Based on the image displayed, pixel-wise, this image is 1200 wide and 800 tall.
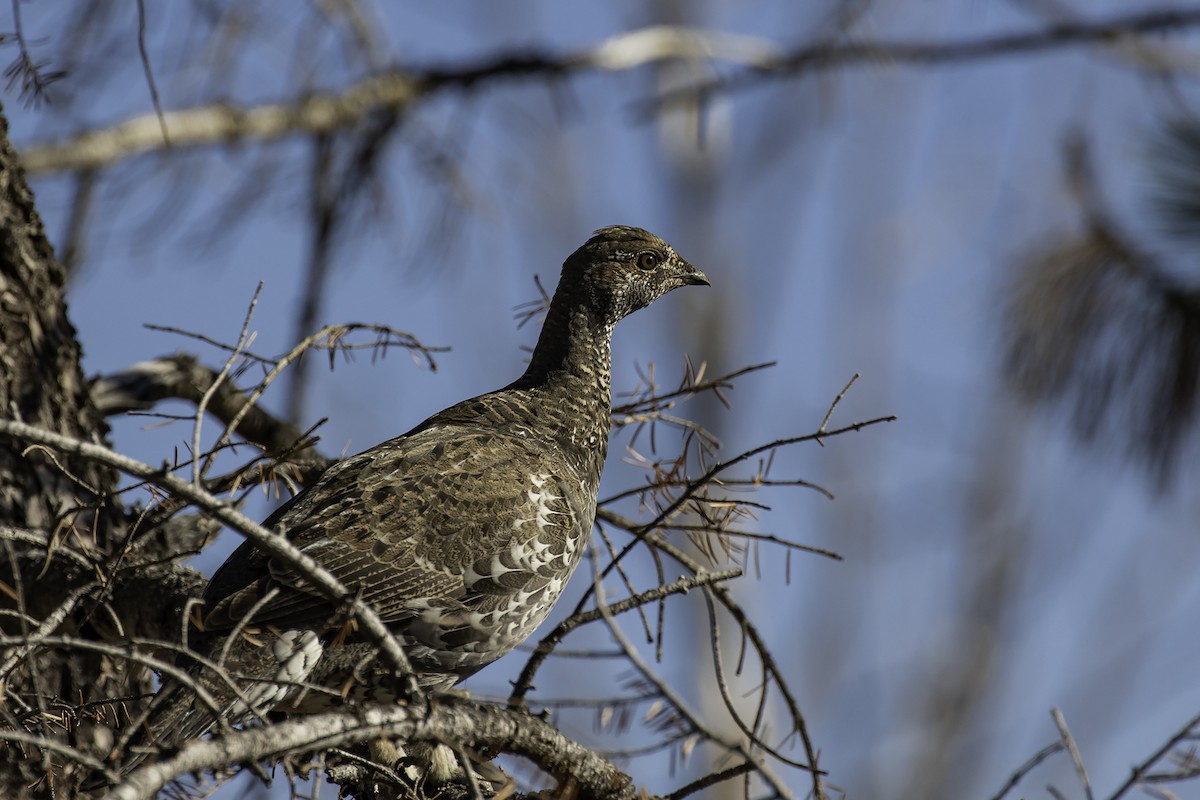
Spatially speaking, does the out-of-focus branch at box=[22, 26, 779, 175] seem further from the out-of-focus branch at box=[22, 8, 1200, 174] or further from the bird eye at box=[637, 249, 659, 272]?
the bird eye at box=[637, 249, 659, 272]

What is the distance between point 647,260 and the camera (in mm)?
5363

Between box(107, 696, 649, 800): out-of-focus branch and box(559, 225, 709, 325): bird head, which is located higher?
box(559, 225, 709, 325): bird head

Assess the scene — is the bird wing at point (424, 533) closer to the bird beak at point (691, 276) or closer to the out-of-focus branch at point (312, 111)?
the bird beak at point (691, 276)

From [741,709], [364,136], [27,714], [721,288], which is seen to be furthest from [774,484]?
[721,288]

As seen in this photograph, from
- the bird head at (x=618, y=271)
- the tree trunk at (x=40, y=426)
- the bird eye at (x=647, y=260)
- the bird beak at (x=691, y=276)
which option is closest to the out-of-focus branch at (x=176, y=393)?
the tree trunk at (x=40, y=426)

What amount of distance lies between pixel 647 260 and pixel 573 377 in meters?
0.61

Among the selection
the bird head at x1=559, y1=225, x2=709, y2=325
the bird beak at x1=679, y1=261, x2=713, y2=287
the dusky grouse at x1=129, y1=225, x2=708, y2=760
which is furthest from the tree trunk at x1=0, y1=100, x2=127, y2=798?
the bird beak at x1=679, y1=261, x2=713, y2=287

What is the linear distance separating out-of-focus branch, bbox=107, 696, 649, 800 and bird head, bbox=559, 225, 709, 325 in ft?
7.04

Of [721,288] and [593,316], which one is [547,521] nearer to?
[593,316]

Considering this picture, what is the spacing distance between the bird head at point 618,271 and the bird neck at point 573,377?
0.07 m

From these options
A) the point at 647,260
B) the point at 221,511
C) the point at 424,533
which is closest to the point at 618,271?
the point at 647,260

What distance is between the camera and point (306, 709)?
4.09 meters

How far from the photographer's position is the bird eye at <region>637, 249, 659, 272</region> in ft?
17.6

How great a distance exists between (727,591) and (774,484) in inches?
30.8
